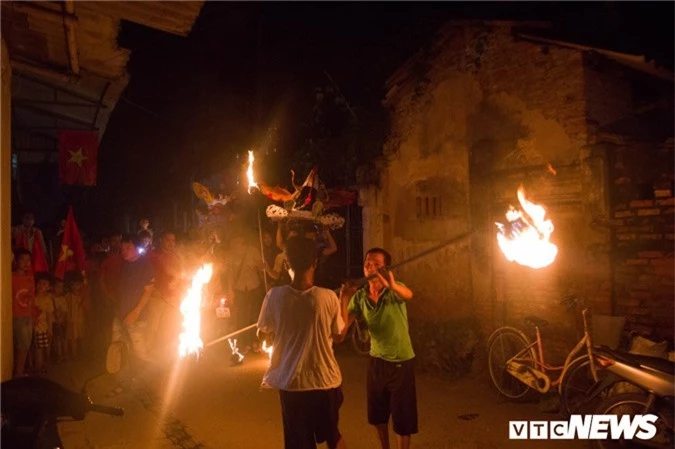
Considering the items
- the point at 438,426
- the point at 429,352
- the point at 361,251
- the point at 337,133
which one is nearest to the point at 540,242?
the point at 438,426

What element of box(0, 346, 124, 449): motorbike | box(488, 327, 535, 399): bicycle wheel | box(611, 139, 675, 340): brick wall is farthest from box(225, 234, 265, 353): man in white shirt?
box(0, 346, 124, 449): motorbike

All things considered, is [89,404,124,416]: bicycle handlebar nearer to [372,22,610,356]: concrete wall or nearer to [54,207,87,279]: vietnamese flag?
[372,22,610,356]: concrete wall

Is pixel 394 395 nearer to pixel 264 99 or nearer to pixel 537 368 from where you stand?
pixel 537 368

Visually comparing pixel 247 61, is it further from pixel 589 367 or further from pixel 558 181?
pixel 589 367

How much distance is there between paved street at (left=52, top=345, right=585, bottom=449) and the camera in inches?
265

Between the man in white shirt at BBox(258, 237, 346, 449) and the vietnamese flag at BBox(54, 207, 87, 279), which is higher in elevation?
the vietnamese flag at BBox(54, 207, 87, 279)

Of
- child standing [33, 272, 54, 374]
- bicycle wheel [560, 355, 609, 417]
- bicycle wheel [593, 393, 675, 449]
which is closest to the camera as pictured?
bicycle wheel [593, 393, 675, 449]

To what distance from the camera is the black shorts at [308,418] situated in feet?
14.5

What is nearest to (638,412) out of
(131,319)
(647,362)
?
(647,362)

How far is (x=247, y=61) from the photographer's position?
19750mm

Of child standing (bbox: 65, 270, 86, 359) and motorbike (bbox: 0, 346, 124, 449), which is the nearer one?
motorbike (bbox: 0, 346, 124, 449)

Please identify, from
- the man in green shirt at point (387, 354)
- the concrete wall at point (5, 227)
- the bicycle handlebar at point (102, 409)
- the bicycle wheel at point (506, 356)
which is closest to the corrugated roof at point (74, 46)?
the concrete wall at point (5, 227)

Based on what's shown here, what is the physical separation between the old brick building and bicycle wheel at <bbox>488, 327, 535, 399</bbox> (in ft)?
2.46

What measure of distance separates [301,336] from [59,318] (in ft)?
26.6
